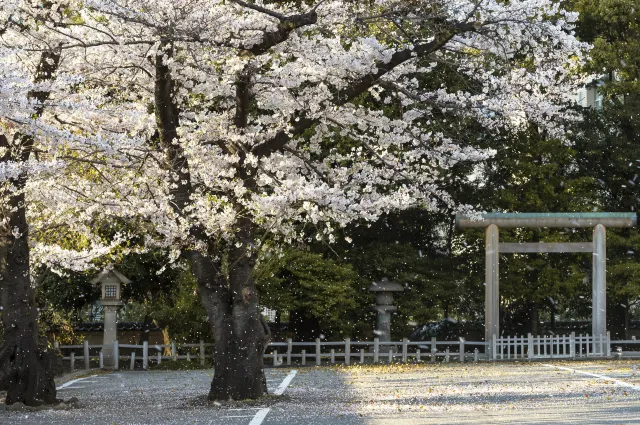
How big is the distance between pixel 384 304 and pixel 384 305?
3cm

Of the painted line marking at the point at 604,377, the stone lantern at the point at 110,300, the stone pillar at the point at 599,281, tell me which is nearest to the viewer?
the painted line marking at the point at 604,377

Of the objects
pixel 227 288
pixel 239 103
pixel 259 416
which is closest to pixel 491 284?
pixel 227 288

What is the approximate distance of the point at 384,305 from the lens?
28016mm

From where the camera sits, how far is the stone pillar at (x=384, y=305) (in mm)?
27750

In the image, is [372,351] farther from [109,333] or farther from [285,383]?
[285,383]

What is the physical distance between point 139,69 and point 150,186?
1841 millimetres

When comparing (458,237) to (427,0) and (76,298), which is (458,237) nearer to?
(76,298)

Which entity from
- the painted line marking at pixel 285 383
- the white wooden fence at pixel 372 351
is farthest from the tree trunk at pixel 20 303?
the white wooden fence at pixel 372 351

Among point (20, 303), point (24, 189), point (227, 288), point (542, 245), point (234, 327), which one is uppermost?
point (24, 189)

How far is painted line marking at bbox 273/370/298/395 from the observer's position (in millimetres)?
16444

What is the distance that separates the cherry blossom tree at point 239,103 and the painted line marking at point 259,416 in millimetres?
1699

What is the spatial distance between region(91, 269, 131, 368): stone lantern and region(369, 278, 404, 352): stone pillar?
23.2ft

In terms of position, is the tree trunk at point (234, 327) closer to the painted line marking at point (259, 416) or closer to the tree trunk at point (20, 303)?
the painted line marking at point (259, 416)

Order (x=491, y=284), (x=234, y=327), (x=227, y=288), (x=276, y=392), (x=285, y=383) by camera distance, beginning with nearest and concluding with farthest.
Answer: (x=234, y=327), (x=227, y=288), (x=276, y=392), (x=285, y=383), (x=491, y=284)
